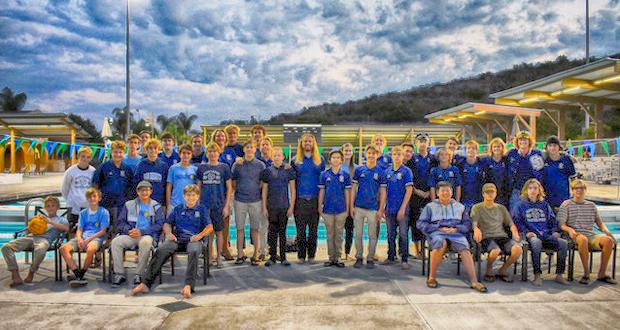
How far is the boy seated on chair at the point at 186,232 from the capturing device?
4.86 meters

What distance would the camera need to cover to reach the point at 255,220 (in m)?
6.01

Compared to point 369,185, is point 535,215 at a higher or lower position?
lower

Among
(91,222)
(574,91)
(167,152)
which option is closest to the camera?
(91,222)

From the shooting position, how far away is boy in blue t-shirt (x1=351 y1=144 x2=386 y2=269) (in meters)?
5.90

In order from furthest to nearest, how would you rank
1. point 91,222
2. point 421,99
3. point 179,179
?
1. point 421,99
2. point 179,179
3. point 91,222

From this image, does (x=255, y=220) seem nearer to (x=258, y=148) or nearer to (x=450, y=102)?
(x=258, y=148)

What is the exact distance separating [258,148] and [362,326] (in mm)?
3566

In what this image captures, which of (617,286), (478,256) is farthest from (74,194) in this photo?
(617,286)

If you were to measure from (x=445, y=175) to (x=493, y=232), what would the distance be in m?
0.99

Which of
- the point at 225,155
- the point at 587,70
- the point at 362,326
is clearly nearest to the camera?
the point at 362,326

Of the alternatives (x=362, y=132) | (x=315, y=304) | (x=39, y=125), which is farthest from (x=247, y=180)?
(x=39, y=125)

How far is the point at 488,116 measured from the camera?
23453mm

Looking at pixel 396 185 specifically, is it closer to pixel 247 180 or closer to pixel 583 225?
pixel 247 180

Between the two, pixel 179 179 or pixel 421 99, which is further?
pixel 421 99
